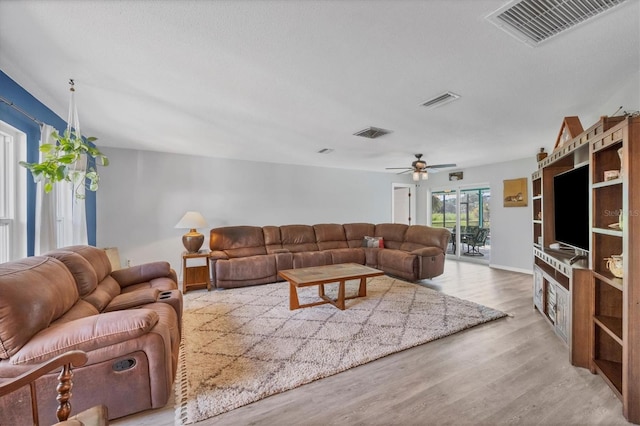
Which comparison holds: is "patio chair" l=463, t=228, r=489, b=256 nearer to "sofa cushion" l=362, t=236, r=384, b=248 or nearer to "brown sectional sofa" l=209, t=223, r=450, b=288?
"brown sectional sofa" l=209, t=223, r=450, b=288

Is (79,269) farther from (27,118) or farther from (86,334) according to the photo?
(27,118)

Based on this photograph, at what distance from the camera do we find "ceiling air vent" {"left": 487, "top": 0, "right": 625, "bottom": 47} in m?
1.42

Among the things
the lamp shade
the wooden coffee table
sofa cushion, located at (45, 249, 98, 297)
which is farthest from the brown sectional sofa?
sofa cushion, located at (45, 249, 98, 297)

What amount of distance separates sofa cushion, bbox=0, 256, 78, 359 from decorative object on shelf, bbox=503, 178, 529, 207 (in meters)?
6.89

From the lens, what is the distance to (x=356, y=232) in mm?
6117

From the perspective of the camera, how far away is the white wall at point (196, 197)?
Result: 15.3ft

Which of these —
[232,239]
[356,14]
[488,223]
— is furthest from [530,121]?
→ [232,239]

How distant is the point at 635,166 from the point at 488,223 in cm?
529

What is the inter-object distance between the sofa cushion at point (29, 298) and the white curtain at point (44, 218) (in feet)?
2.53

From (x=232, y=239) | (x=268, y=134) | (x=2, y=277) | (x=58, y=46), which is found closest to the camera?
(x=2, y=277)

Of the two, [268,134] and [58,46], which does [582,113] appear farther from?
[58,46]

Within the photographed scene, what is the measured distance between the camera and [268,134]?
151 inches

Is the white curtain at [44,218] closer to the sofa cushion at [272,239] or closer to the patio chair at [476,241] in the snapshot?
the sofa cushion at [272,239]

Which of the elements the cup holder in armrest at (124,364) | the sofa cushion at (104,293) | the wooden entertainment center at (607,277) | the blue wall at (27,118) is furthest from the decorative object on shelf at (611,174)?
the blue wall at (27,118)
